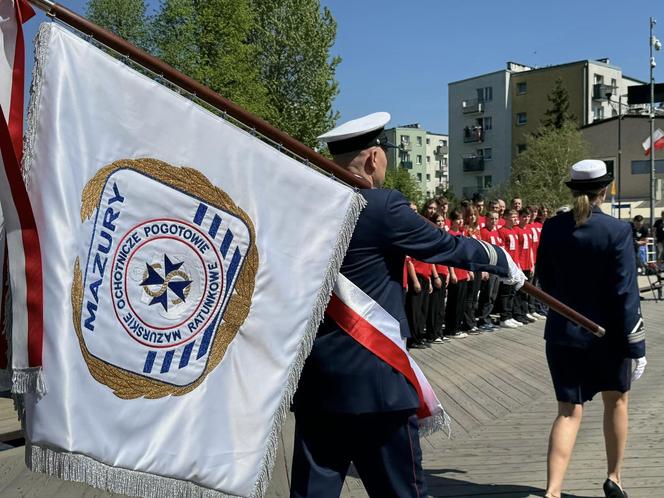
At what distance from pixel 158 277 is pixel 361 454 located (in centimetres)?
105

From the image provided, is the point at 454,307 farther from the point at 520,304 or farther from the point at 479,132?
the point at 479,132

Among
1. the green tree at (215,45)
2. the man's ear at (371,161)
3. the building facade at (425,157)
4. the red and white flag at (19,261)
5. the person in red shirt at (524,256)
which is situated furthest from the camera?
the building facade at (425,157)

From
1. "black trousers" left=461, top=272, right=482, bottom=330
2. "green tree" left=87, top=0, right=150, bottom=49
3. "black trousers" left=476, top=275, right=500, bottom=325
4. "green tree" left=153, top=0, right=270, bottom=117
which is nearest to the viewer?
"black trousers" left=461, top=272, right=482, bottom=330

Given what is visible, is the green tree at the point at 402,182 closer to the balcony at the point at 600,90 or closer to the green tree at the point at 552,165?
the balcony at the point at 600,90

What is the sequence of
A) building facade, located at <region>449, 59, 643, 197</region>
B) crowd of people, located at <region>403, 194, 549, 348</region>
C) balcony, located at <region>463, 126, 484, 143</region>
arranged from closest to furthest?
crowd of people, located at <region>403, 194, 549, 348</region> < building facade, located at <region>449, 59, 643, 197</region> < balcony, located at <region>463, 126, 484, 143</region>

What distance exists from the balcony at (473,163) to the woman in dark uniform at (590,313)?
239ft

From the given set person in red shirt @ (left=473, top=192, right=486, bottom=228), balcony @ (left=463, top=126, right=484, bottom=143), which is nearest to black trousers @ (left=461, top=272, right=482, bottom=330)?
person in red shirt @ (left=473, top=192, right=486, bottom=228)

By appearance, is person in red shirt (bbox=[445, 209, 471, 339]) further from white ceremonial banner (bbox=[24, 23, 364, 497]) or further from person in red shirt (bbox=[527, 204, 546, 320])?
white ceremonial banner (bbox=[24, 23, 364, 497])

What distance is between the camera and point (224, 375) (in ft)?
7.71

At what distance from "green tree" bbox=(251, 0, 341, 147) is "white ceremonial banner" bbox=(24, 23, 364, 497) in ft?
112

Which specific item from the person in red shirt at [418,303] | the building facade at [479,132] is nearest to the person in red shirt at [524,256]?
the person in red shirt at [418,303]

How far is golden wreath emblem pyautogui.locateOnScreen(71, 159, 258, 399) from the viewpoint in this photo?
2.21 m

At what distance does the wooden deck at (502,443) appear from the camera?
433 centimetres

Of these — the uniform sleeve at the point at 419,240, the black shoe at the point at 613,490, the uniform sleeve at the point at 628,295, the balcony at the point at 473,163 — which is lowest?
the black shoe at the point at 613,490
